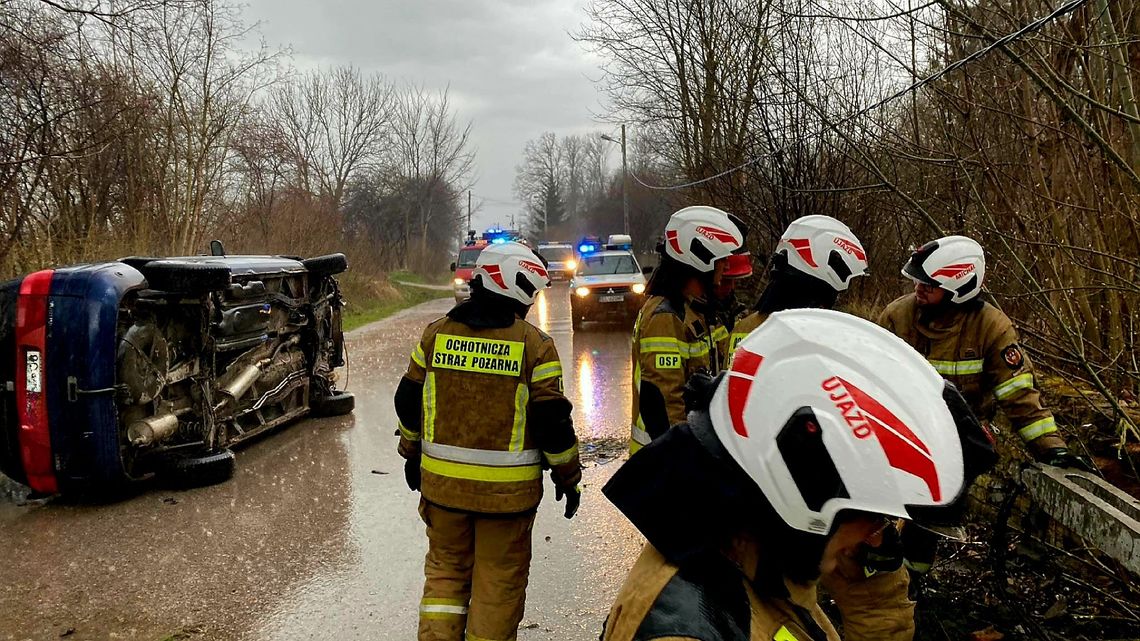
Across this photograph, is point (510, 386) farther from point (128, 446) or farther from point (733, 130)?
point (733, 130)

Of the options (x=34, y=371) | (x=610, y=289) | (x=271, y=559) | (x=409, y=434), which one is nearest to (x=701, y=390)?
(x=409, y=434)

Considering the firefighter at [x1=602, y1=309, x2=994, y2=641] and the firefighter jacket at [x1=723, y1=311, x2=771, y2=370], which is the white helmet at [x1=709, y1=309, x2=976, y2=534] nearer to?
the firefighter at [x1=602, y1=309, x2=994, y2=641]

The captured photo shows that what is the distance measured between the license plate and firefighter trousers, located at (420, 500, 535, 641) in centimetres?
361

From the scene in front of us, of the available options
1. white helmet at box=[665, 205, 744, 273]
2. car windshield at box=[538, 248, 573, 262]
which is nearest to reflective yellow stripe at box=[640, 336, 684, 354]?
white helmet at box=[665, 205, 744, 273]

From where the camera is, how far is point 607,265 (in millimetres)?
17078

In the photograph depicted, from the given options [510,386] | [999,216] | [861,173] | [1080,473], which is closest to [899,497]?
[510,386]

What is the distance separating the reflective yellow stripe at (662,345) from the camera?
A: 3518 mm

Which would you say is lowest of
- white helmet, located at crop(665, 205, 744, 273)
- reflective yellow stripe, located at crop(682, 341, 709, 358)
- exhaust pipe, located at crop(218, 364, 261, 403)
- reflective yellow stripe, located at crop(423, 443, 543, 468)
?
exhaust pipe, located at crop(218, 364, 261, 403)

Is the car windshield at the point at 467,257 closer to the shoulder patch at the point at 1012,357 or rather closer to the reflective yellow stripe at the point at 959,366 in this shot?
the reflective yellow stripe at the point at 959,366

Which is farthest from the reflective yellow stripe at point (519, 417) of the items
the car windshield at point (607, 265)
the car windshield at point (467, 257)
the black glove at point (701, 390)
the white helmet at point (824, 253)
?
the car windshield at point (467, 257)

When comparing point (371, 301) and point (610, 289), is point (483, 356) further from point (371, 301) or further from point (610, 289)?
point (371, 301)

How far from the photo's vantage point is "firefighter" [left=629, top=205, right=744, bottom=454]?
11.5 feet

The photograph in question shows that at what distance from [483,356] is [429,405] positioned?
34 centimetres

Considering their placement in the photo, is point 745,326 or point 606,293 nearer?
point 745,326
